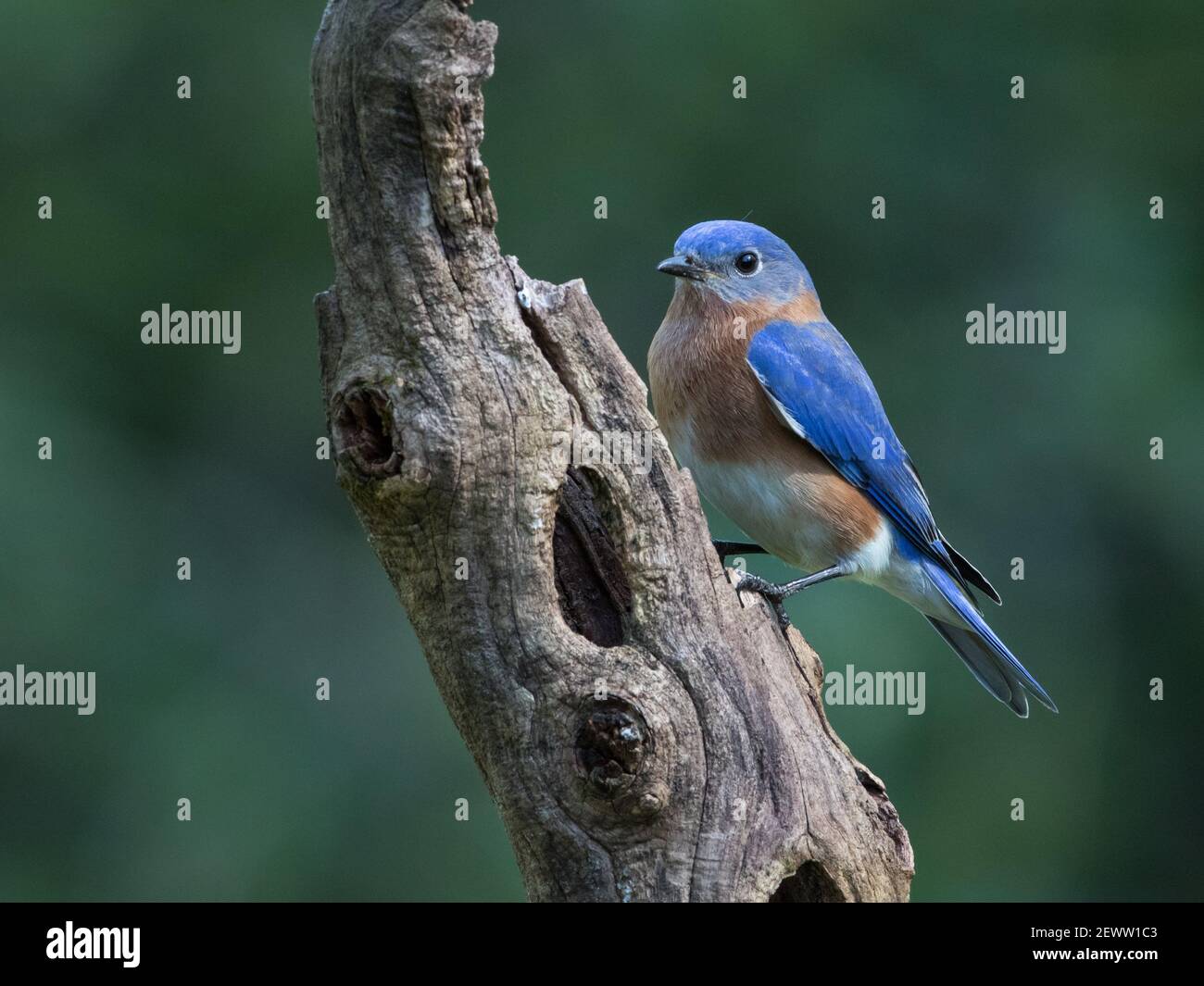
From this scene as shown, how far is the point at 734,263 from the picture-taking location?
6.06 metres

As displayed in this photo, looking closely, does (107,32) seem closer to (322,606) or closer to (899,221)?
(322,606)

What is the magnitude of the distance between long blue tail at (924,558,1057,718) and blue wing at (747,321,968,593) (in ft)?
0.20

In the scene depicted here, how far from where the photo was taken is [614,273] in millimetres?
9648

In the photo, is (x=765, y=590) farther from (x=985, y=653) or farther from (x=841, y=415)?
(x=985, y=653)

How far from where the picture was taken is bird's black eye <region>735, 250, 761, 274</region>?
6.07 metres

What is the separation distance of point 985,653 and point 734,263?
1.76 meters

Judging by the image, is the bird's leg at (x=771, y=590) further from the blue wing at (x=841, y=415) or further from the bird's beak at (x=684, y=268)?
the bird's beak at (x=684, y=268)

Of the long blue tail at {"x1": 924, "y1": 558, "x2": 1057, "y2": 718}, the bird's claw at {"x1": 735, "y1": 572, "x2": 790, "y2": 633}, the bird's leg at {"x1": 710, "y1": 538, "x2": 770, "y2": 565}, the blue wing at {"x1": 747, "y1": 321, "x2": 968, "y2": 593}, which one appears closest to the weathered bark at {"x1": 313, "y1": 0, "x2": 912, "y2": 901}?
the bird's claw at {"x1": 735, "y1": 572, "x2": 790, "y2": 633}

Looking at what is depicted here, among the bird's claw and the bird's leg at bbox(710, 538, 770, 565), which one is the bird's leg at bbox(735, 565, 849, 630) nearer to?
the bird's claw

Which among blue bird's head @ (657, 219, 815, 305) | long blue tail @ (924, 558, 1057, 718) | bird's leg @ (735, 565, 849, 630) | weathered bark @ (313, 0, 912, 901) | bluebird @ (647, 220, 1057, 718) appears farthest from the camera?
long blue tail @ (924, 558, 1057, 718)

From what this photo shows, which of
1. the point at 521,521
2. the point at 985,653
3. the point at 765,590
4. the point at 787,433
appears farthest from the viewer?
the point at 985,653

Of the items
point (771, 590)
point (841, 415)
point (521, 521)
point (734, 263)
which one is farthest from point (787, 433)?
point (521, 521)

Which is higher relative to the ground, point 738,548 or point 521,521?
point 738,548

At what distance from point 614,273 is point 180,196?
8.26 feet
